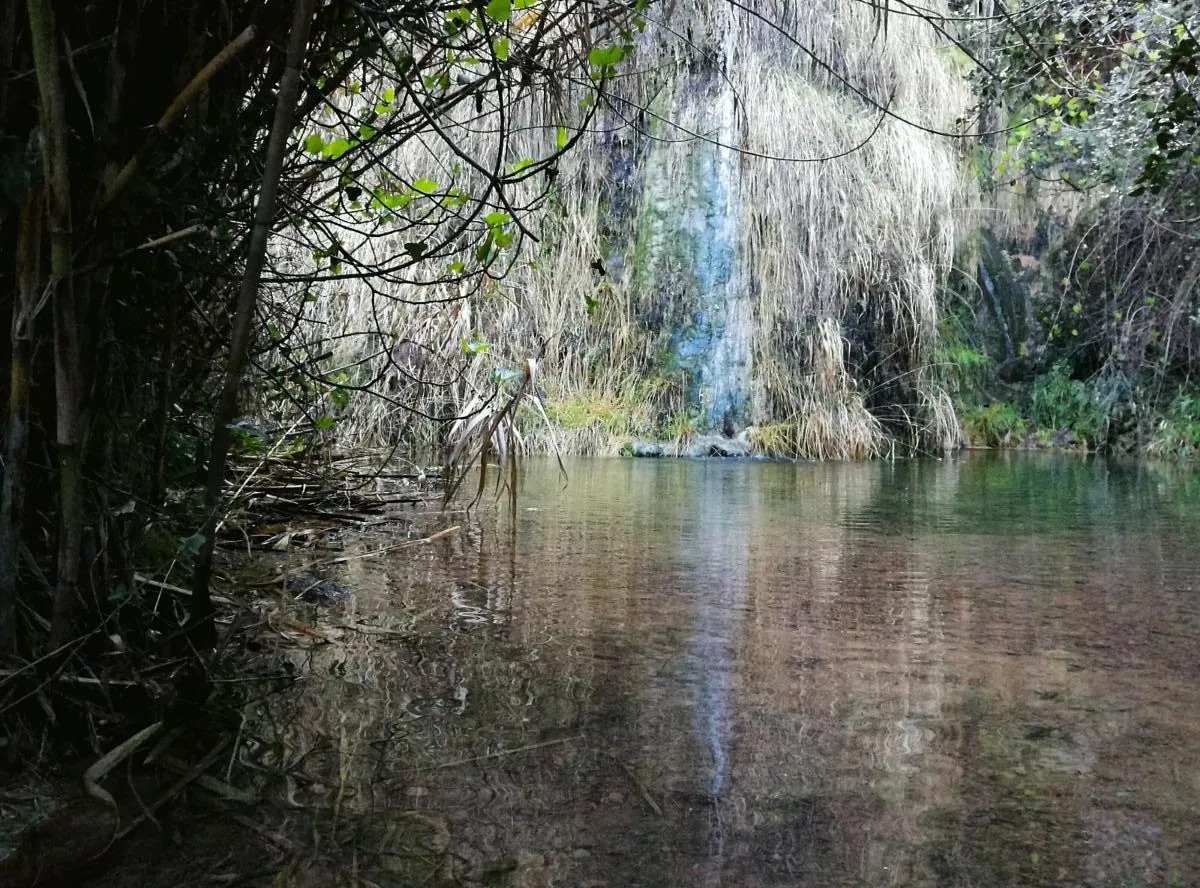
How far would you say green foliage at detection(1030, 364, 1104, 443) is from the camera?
30.1ft

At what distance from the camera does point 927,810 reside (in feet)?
2.87

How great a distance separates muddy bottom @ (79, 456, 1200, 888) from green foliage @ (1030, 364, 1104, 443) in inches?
307

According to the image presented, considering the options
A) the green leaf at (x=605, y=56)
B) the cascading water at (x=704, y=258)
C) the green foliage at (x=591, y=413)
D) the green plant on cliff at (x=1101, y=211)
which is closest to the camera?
the green leaf at (x=605, y=56)

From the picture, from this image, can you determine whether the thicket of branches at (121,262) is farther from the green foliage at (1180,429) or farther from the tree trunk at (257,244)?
the green foliage at (1180,429)

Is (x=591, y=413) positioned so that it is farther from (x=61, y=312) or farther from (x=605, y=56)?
(x=61, y=312)

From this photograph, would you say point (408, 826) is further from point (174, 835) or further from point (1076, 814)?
point (1076, 814)

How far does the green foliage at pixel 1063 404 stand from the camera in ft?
30.1

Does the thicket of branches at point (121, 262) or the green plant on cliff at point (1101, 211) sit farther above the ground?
the green plant on cliff at point (1101, 211)

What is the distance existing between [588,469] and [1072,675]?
4.68 metres

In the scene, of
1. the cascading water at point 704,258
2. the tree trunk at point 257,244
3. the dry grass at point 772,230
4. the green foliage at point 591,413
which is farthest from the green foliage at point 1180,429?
the tree trunk at point 257,244

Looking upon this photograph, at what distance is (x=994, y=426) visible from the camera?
9539 millimetres

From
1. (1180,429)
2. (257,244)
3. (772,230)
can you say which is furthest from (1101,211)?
(257,244)

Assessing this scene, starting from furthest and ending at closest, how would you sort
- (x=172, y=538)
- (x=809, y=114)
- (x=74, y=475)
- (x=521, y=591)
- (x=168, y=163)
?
(x=809, y=114), (x=521, y=591), (x=172, y=538), (x=168, y=163), (x=74, y=475)

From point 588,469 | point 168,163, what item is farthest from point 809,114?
point 168,163
